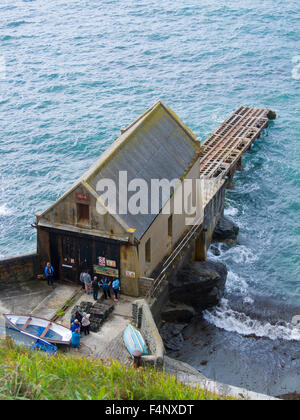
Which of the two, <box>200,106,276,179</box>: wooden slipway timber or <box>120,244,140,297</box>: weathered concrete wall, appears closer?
<box>120,244,140,297</box>: weathered concrete wall

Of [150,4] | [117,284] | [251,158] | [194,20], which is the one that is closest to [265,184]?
[251,158]

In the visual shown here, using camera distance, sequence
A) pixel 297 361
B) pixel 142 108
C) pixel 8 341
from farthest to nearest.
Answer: pixel 142 108
pixel 297 361
pixel 8 341

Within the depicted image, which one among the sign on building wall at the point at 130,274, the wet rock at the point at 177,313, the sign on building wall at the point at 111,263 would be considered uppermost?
the sign on building wall at the point at 111,263

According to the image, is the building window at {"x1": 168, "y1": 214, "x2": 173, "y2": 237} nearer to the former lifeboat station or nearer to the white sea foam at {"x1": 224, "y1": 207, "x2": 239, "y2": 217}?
the former lifeboat station

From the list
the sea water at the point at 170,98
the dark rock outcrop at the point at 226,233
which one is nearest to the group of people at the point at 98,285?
the sea water at the point at 170,98

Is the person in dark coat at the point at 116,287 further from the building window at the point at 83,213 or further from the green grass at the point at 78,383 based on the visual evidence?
the green grass at the point at 78,383

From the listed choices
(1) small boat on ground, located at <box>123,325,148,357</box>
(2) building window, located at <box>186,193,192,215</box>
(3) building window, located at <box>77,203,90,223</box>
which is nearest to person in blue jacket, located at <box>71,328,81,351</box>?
(1) small boat on ground, located at <box>123,325,148,357</box>

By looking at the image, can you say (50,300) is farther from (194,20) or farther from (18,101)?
(194,20)
